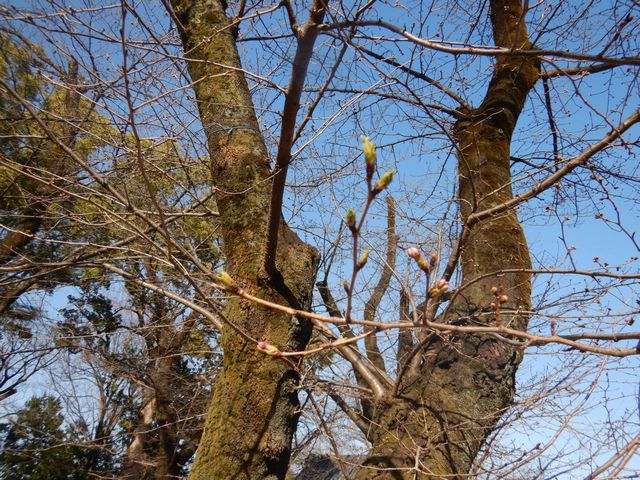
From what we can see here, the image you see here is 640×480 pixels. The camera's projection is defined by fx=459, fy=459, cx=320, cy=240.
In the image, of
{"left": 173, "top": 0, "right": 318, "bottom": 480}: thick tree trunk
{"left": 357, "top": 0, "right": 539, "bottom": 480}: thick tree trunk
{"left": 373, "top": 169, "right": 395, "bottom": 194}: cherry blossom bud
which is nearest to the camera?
{"left": 373, "top": 169, "right": 395, "bottom": 194}: cherry blossom bud

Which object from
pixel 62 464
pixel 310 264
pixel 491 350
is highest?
pixel 310 264

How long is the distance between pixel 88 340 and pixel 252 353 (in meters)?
9.55

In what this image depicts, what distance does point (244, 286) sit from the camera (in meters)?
2.19

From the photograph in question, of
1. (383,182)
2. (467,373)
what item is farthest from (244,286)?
(383,182)

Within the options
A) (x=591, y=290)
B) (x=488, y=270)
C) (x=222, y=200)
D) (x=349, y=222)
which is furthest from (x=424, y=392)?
(x=349, y=222)

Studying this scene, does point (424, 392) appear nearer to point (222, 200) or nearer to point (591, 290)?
point (591, 290)

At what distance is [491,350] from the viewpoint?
247 cm

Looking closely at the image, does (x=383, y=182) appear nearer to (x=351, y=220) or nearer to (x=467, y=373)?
(x=351, y=220)

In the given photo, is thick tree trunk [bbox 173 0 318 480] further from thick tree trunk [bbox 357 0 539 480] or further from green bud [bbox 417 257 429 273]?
green bud [bbox 417 257 429 273]

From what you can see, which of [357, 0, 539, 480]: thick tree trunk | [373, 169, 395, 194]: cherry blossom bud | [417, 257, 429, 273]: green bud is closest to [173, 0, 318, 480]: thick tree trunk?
[357, 0, 539, 480]: thick tree trunk

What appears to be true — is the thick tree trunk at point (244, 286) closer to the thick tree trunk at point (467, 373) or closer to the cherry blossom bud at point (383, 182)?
the thick tree trunk at point (467, 373)

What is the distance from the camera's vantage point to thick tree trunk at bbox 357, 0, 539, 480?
7.49 feet

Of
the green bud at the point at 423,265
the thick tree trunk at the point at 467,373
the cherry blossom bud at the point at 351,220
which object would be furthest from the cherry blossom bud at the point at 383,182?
the thick tree trunk at the point at 467,373

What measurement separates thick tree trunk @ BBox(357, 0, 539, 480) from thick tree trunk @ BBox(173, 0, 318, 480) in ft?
2.02
